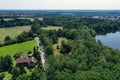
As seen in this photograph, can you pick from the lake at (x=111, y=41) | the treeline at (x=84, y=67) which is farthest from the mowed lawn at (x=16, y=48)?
the lake at (x=111, y=41)

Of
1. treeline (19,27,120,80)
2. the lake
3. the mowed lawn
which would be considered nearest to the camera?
treeline (19,27,120,80)

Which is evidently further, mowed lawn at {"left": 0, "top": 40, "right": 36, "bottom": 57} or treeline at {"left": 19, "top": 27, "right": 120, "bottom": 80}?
mowed lawn at {"left": 0, "top": 40, "right": 36, "bottom": 57}

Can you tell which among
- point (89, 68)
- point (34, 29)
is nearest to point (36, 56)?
point (89, 68)

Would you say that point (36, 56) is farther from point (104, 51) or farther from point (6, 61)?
point (104, 51)

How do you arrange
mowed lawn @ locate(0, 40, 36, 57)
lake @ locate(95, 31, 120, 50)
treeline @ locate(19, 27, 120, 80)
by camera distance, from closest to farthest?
treeline @ locate(19, 27, 120, 80), mowed lawn @ locate(0, 40, 36, 57), lake @ locate(95, 31, 120, 50)

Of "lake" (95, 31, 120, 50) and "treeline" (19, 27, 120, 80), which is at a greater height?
"treeline" (19, 27, 120, 80)

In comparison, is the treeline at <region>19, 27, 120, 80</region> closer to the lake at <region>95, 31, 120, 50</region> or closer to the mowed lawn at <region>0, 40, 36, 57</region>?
the mowed lawn at <region>0, 40, 36, 57</region>

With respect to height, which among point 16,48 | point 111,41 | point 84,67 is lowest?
point 111,41

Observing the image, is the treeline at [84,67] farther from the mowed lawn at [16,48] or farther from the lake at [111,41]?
the lake at [111,41]

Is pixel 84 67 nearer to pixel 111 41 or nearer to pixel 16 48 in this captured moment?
pixel 16 48

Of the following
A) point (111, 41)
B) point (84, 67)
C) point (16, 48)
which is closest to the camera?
point (84, 67)

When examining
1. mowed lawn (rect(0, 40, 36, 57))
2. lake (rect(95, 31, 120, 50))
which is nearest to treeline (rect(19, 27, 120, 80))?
mowed lawn (rect(0, 40, 36, 57))

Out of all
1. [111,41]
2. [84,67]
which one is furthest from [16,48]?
[111,41]
